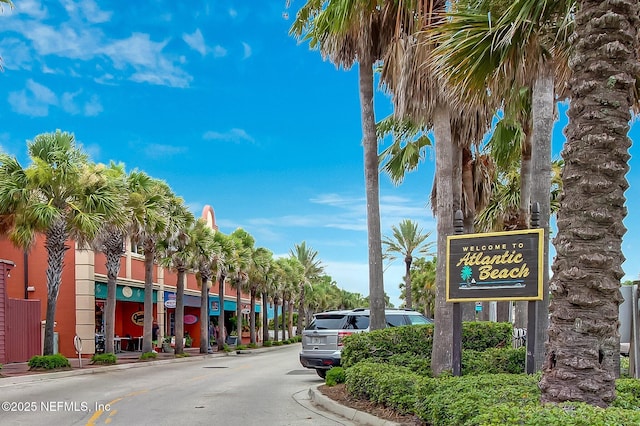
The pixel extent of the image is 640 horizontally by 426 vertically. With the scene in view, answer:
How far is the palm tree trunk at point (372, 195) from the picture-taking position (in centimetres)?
1552

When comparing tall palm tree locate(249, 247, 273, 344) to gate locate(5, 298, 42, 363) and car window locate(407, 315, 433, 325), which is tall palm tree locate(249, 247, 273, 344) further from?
car window locate(407, 315, 433, 325)

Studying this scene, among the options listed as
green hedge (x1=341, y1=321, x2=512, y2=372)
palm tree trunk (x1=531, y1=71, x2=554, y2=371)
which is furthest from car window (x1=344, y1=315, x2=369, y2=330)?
palm tree trunk (x1=531, y1=71, x2=554, y2=371)

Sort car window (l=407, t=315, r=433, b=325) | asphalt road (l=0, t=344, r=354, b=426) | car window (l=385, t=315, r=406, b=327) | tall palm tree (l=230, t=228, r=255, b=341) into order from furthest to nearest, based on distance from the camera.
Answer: tall palm tree (l=230, t=228, r=255, b=341)
car window (l=407, t=315, r=433, b=325)
car window (l=385, t=315, r=406, b=327)
asphalt road (l=0, t=344, r=354, b=426)

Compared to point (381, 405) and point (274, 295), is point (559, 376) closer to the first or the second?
point (381, 405)

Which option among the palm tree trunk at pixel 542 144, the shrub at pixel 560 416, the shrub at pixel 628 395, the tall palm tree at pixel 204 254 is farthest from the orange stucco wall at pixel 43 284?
the shrub at pixel 560 416

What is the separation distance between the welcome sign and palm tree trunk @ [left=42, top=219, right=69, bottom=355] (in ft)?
52.8

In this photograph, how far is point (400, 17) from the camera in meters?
12.9

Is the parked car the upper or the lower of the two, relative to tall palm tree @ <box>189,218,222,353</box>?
lower

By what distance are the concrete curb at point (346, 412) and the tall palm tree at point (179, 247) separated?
18.8m

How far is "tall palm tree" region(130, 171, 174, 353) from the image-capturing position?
88.5ft

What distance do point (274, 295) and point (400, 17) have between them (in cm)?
4723

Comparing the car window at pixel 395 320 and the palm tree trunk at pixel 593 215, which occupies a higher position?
the palm tree trunk at pixel 593 215

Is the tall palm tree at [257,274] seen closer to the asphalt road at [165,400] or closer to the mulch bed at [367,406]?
the asphalt road at [165,400]

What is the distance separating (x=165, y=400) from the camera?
14.4m
